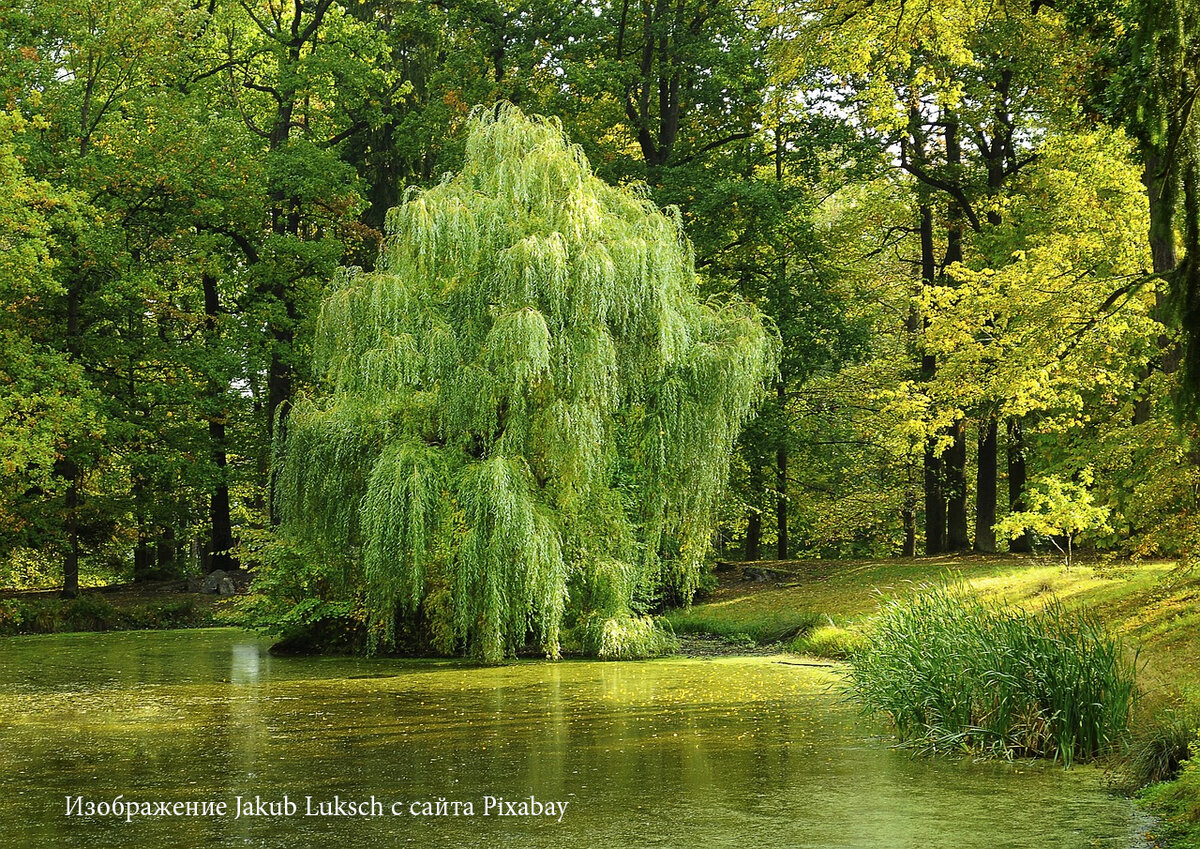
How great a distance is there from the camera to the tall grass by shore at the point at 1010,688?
28.1 ft

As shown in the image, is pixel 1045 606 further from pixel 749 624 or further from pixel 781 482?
pixel 781 482

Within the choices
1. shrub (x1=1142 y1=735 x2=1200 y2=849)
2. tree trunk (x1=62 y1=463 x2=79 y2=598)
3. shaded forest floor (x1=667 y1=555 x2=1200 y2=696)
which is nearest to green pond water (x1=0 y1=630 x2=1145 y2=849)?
shrub (x1=1142 y1=735 x2=1200 y2=849)

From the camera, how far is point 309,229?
102ft

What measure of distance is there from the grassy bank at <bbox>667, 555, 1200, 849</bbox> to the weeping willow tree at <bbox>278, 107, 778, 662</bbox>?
10.6 feet

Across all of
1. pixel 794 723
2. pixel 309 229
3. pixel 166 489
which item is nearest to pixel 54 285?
pixel 166 489

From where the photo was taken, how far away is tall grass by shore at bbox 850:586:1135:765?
28.1 ft

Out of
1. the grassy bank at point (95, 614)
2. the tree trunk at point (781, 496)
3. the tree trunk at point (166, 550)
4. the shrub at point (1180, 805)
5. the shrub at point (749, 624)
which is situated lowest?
the grassy bank at point (95, 614)

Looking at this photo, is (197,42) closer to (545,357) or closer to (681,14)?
(681,14)

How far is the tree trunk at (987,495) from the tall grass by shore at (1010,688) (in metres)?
13.8

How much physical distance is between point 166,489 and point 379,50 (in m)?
11.5

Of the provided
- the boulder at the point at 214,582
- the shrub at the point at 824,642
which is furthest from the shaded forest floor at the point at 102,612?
the shrub at the point at 824,642

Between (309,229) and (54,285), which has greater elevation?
(309,229)

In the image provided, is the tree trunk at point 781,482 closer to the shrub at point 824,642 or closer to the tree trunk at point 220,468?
the shrub at point 824,642

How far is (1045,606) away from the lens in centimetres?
959
